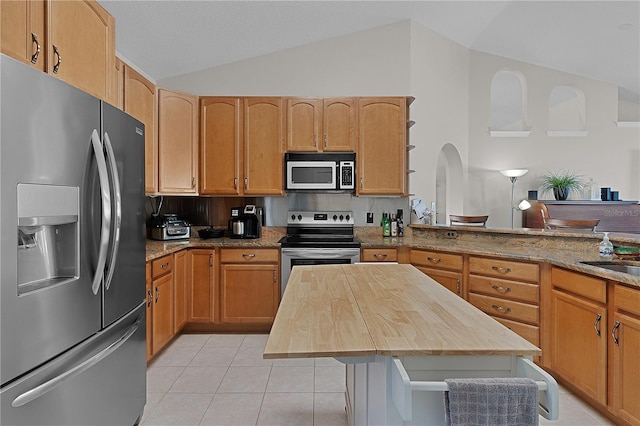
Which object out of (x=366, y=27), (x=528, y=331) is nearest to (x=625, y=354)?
(x=528, y=331)

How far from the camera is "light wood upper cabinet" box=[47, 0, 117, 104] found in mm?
1611

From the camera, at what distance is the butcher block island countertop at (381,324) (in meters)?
1.00

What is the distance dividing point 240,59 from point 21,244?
361 centimetres

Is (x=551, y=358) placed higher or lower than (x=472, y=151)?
lower

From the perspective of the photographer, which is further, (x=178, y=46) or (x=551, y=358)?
(x=178, y=46)

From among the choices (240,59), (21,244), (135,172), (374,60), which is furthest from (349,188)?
(21,244)

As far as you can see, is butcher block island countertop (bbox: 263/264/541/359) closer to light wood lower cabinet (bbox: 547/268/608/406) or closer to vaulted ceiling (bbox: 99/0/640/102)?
light wood lower cabinet (bbox: 547/268/608/406)

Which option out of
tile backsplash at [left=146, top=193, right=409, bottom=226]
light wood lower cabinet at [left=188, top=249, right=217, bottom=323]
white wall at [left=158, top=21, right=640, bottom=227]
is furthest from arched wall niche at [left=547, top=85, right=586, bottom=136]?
light wood lower cabinet at [left=188, top=249, right=217, bottom=323]

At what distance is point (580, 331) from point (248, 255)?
2652 mm

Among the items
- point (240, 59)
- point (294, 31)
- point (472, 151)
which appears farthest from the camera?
point (472, 151)

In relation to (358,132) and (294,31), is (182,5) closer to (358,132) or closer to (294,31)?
(294,31)

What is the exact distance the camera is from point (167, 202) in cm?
414

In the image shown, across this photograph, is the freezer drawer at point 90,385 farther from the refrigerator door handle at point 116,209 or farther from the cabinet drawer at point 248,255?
the cabinet drawer at point 248,255

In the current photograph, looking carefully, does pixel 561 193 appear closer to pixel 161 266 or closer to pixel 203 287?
pixel 203 287
